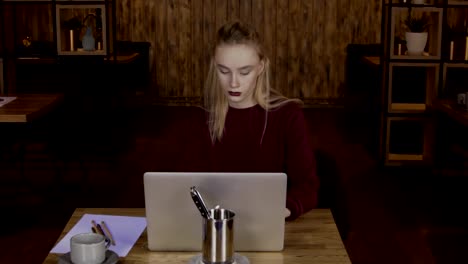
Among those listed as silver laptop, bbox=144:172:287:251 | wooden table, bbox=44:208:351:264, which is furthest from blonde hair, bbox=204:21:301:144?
silver laptop, bbox=144:172:287:251

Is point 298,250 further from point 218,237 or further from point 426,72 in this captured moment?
point 426,72

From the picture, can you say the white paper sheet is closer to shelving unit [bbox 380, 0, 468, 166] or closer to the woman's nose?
the woman's nose

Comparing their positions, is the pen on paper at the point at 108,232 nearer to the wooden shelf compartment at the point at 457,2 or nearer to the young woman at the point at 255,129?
the young woman at the point at 255,129

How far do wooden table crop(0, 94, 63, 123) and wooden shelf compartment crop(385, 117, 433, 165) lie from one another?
8.41 ft

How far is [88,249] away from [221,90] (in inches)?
35.5

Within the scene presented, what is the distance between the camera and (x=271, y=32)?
8.20 meters

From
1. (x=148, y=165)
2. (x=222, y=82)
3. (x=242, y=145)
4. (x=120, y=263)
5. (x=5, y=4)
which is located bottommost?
(x=148, y=165)

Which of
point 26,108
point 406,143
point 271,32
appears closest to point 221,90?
point 26,108

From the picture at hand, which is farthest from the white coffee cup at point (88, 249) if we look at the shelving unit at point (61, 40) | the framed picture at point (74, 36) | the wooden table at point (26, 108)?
the framed picture at point (74, 36)

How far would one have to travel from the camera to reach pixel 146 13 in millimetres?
8156

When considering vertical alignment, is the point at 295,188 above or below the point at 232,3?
below

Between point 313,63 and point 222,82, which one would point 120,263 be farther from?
point 313,63

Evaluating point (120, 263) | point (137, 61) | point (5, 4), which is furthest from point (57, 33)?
point (120, 263)

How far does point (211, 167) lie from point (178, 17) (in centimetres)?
593
